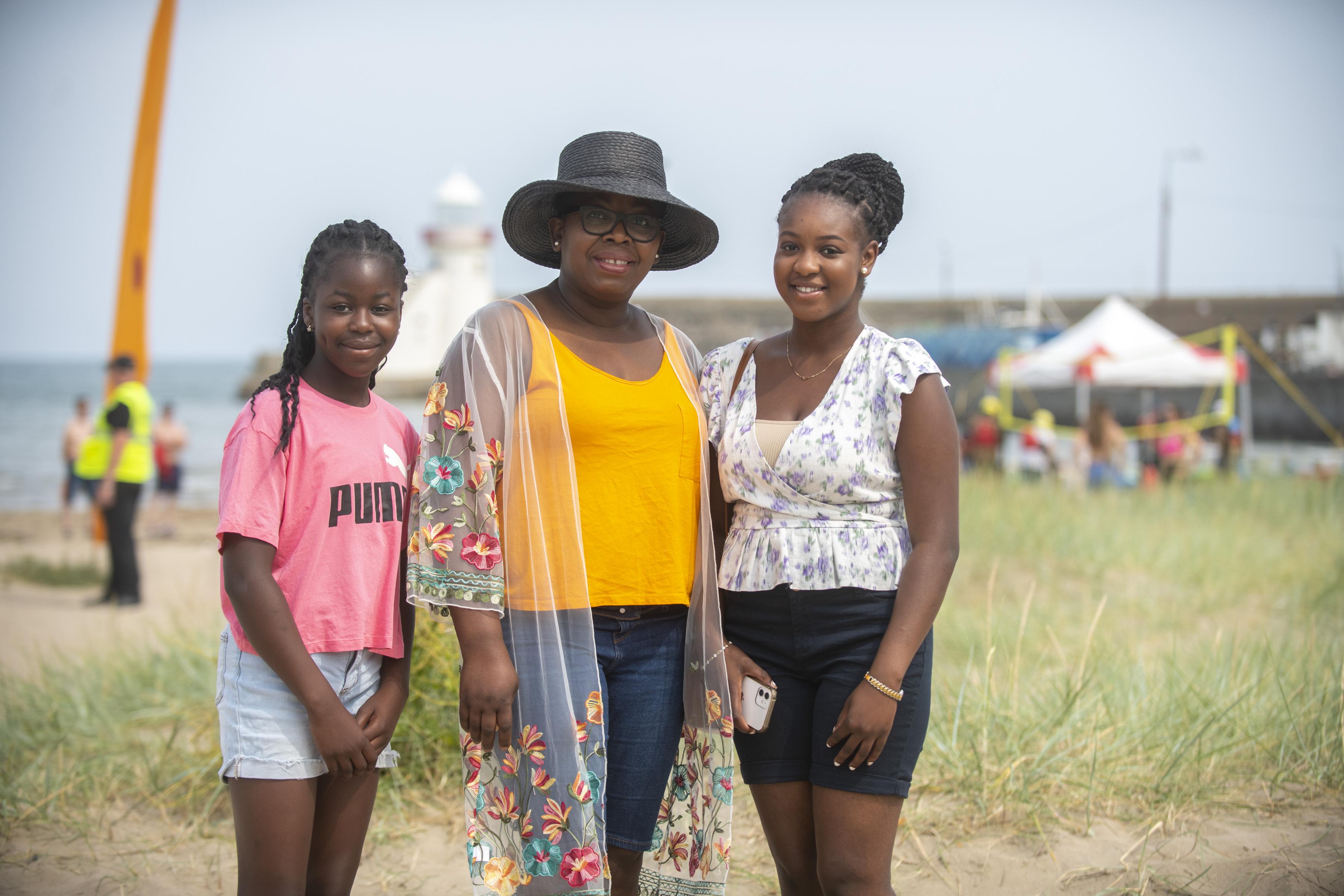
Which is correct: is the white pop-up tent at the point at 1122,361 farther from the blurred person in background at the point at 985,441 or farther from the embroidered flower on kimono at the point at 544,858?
the embroidered flower on kimono at the point at 544,858

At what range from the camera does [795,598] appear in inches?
→ 91.0

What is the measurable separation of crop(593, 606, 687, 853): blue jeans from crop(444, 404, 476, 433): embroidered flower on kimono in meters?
0.52

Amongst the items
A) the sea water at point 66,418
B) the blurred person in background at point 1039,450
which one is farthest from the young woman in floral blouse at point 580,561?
the blurred person in background at point 1039,450

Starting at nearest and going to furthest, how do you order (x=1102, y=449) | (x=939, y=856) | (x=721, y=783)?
(x=721, y=783), (x=939, y=856), (x=1102, y=449)

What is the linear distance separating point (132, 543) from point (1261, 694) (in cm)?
848

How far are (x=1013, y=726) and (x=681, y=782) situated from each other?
183cm

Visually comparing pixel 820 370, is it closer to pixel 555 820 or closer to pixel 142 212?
pixel 555 820

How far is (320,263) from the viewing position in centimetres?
231

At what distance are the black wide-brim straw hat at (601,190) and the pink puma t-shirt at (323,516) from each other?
666 millimetres

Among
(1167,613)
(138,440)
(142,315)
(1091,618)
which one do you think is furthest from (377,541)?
(142,315)

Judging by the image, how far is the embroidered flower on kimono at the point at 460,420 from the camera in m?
2.24

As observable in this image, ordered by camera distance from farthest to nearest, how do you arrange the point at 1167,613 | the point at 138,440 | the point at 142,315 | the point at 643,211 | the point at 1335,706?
the point at 142,315
the point at 138,440
the point at 1167,613
the point at 1335,706
the point at 643,211

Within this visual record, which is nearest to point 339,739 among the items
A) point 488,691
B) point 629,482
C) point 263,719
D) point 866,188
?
point 263,719

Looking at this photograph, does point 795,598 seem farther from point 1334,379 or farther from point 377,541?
point 1334,379
